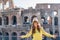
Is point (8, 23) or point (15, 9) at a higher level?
point (15, 9)

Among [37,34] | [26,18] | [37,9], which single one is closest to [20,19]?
[26,18]

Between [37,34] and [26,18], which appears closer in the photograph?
[37,34]

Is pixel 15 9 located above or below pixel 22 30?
above

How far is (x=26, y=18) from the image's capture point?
45.1 feet

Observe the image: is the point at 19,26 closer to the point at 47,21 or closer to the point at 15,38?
the point at 15,38

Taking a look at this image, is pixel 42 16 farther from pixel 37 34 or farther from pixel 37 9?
pixel 37 34

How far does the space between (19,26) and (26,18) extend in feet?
3.00

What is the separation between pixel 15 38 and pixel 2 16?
5.67ft

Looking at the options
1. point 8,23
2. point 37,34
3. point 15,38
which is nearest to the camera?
point 37,34

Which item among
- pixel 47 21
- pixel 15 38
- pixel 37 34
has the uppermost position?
pixel 37 34

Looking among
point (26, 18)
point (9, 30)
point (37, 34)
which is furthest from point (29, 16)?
point (37, 34)

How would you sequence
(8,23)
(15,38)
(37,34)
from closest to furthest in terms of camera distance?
(37,34)
(15,38)
(8,23)

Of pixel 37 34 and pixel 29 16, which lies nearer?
pixel 37 34

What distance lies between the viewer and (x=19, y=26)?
13062 mm
